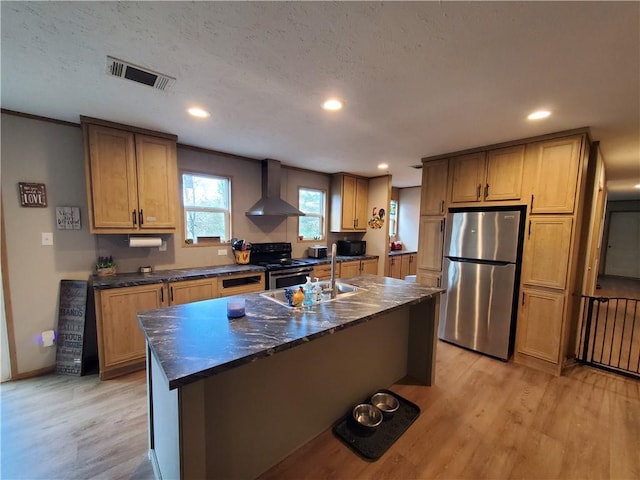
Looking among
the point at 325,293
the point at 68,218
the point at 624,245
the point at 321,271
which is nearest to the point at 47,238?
the point at 68,218

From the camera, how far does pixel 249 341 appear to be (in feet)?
4.24

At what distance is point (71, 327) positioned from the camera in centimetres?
255

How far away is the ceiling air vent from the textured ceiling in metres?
0.05

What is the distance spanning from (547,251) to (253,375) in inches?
118

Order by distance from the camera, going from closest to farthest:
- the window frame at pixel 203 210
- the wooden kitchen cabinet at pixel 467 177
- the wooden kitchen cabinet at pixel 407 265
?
the wooden kitchen cabinet at pixel 467 177
the window frame at pixel 203 210
the wooden kitchen cabinet at pixel 407 265

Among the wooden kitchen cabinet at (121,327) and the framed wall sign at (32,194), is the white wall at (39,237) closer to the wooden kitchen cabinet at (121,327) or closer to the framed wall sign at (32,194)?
the framed wall sign at (32,194)

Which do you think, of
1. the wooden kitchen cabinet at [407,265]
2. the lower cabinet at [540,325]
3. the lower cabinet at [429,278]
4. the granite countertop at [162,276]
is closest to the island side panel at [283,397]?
the lower cabinet at [429,278]

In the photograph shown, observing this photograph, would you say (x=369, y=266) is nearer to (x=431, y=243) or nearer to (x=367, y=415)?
(x=431, y=243)

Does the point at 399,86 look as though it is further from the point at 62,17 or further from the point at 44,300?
the point at 44,300

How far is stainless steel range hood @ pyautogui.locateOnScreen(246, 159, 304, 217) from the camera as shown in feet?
12.5

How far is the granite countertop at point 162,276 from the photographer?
96.5 inches

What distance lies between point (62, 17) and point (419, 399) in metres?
3.34

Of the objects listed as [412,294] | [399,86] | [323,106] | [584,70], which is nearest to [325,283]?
[412,294]

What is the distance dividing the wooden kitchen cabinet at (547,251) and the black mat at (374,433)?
73.6 inches
